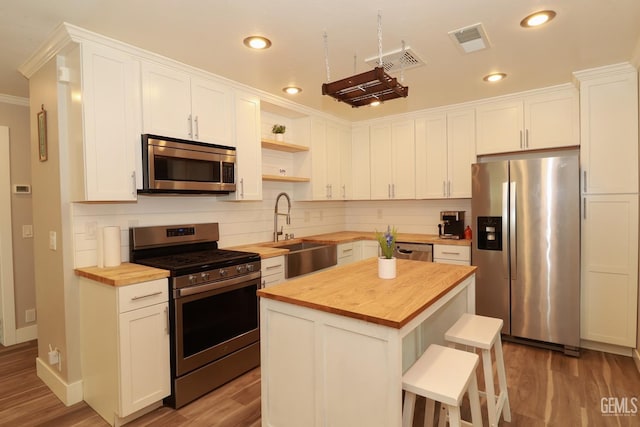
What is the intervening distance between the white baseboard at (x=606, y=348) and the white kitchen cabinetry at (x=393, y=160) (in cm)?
221

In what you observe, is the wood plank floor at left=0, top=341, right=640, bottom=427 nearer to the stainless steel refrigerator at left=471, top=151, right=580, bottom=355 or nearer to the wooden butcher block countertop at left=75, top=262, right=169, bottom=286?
the stainless steel refrigerator at left=471, top=151, right=580, bottom=355

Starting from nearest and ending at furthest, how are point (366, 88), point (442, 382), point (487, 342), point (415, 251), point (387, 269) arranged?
point (442, 382)
point (366, 88)
point (487, 342)
point (387, 269)
point (415, 251)

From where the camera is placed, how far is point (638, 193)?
2.91 m

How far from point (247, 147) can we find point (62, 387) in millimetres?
2309

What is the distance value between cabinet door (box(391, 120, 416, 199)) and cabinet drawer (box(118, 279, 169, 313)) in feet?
9.97

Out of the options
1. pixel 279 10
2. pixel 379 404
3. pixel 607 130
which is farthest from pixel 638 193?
pixel 279 10

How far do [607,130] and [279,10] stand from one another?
2.93 m

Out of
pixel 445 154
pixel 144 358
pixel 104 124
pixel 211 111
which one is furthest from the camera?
pixel 445 154

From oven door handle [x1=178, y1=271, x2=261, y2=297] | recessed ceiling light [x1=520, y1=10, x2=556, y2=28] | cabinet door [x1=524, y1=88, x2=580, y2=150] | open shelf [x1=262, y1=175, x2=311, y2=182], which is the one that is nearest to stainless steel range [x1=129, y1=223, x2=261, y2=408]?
oven door handle [x1=178, y1=271, x2=261, y2=297]

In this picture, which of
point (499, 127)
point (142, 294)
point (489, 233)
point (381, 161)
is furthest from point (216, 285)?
point (499, 127)

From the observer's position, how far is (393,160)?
4527mm

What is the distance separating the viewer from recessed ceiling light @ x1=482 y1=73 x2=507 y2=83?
3127 mm

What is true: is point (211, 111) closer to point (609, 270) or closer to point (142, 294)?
point (142, 294)

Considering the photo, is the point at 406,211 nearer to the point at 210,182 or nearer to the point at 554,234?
the point at 554,234
